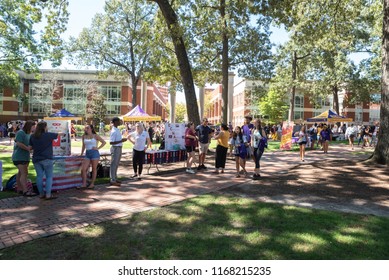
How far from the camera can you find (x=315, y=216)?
582cm

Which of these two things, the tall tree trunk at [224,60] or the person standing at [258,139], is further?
the tall tree trunk at [224,60]

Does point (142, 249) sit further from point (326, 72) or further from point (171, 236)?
point (326, 72)

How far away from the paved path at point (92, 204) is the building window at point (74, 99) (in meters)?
51.0

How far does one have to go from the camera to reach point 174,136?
12.3 metres

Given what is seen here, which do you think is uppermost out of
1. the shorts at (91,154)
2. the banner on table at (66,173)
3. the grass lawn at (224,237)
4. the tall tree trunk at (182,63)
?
the tall tree trunk at (182,63)

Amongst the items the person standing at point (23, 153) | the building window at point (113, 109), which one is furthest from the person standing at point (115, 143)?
the building window at point (113, 109)

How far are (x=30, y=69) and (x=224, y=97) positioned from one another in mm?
18199

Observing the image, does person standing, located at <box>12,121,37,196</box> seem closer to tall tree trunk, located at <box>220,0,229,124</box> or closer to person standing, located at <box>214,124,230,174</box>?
person standing, located at <box>214,124,230,174</box>

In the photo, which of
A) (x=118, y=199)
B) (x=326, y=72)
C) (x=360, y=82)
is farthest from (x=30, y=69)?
(x=360, y=82)

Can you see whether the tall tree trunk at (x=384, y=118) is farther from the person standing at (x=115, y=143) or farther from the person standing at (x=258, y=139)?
the person standing at (x=115, y=143)

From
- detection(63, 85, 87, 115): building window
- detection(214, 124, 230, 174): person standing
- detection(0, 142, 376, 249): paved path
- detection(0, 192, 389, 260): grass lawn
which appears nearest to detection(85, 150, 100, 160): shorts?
detection(0, 142, 376, 249): paved path

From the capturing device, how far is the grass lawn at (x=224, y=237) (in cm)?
421

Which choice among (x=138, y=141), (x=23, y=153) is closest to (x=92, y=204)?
(x=23, y=153)

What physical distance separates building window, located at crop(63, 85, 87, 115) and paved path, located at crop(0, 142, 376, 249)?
2007 inches
